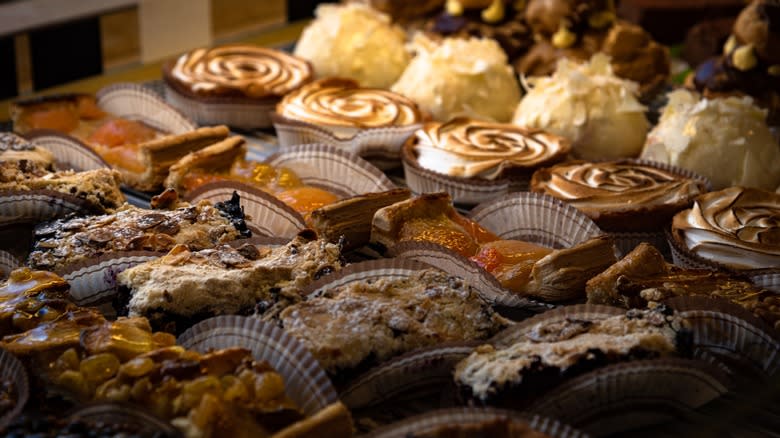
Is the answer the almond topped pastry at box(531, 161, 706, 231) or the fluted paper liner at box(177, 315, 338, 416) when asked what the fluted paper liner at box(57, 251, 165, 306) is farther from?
the almond topped pastry at box(531, 161, 706, 231)

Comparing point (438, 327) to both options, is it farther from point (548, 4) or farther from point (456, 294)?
point (548, 4)

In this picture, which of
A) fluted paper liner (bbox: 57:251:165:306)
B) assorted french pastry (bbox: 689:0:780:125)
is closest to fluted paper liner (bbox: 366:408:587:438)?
fluted paper liner (bbox: 57:251:165:306)

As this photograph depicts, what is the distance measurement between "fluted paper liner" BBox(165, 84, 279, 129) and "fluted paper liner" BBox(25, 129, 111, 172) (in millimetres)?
705

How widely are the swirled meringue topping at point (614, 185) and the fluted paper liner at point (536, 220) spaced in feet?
0.56

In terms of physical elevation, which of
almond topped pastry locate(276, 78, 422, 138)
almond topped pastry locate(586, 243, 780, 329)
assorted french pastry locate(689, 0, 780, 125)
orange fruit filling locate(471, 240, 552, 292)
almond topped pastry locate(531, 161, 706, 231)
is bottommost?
almond topped pastry locate(276, 78, 422, 138)

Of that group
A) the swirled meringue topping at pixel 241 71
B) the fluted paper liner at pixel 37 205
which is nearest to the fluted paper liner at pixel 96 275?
the fluted paper liner at pixel 37 205

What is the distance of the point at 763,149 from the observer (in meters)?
3.65

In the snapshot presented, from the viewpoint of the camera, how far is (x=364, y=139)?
3807mm

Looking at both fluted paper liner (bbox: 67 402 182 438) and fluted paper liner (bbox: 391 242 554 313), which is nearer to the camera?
fluted paper liner (bbox: 67 402 182 438)

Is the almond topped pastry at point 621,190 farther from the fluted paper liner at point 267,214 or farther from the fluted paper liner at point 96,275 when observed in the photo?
the fluted paper liner at point 96,275

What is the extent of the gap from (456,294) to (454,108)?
1.99 m

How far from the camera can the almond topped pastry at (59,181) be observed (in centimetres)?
302

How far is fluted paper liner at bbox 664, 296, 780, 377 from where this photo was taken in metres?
2.39

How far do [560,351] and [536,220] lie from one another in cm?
102
